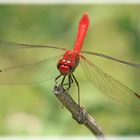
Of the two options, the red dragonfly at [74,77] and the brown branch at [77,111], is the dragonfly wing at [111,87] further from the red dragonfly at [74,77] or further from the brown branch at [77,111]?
the brown branch at [77,111]

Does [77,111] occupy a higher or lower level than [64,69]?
lower

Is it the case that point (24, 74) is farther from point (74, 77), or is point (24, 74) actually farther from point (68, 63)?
point (68, 63)

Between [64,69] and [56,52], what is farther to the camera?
[56,52]

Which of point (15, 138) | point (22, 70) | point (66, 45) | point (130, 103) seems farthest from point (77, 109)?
point (66, 45)

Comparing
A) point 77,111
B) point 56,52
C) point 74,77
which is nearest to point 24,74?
point 74,77

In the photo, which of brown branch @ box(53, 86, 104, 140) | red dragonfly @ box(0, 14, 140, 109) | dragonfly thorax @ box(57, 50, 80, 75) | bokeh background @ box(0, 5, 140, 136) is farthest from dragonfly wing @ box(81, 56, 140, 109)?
bokeh background @ box(0, 5, 140, 136)

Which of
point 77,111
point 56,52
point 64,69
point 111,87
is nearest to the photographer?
point 77,111

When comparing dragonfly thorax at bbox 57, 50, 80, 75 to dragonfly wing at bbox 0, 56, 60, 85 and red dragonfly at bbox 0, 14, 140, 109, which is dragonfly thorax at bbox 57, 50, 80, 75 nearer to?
red dragonfly at bbox 0, 14, 140, 109

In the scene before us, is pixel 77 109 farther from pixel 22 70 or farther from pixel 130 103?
pixel 22 70
